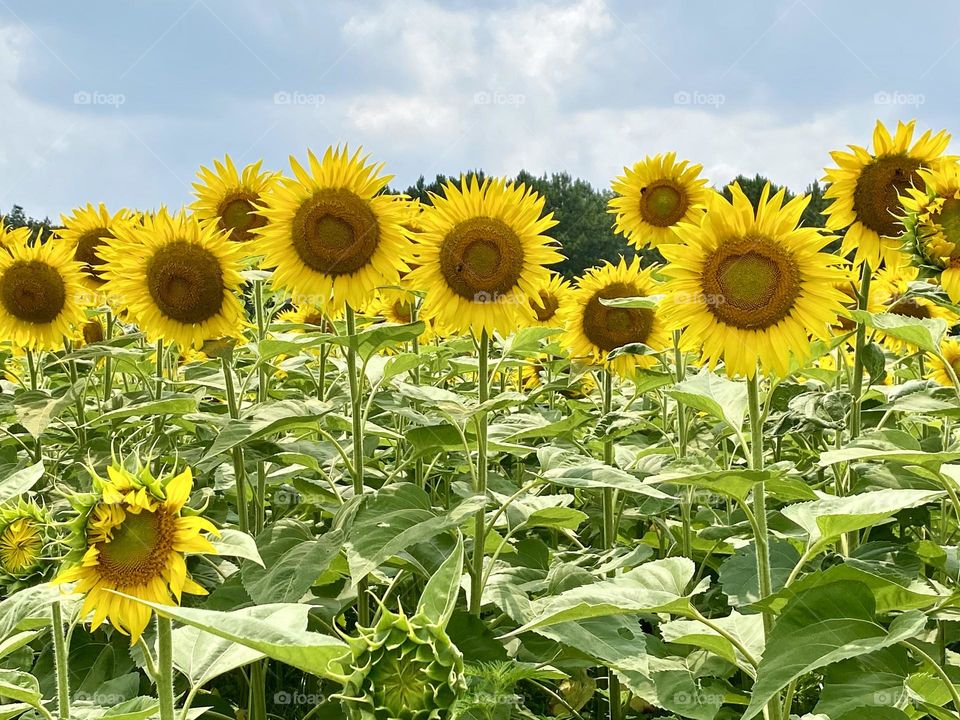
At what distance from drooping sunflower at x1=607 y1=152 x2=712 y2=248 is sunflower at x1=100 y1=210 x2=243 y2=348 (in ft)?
7.73

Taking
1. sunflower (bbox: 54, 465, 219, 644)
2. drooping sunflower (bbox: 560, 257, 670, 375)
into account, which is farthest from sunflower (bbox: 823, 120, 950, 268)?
sunflower (bbox: 54, 465, 219, 644)

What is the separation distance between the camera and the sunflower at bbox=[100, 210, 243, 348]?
3.47 m

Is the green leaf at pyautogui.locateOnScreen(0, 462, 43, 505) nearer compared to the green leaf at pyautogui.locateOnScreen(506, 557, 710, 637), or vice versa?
the green leaf at pyautogui.locateOnScreen(506, 557, 710, 637)

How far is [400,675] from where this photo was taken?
1.15 metres

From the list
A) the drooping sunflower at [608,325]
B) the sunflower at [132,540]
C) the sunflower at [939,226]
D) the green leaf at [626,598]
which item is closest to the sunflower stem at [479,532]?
the green leaf at [626,598]

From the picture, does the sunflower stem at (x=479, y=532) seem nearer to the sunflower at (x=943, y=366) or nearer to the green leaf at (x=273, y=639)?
the green leaf at (x=273, y=639)

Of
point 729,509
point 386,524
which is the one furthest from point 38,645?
point 729,509

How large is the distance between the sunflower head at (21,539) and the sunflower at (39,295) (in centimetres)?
238

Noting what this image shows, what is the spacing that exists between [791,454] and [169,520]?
4358 millimetres

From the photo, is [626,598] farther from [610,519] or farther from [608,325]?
[608,325]

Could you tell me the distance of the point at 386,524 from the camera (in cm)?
255

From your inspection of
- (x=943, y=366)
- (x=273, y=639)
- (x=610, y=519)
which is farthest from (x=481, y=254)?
(x=943, y=366)

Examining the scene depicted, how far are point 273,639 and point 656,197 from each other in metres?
4.08

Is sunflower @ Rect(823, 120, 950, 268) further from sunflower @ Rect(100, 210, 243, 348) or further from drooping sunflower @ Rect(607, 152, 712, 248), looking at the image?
sunflower @ Rect(100, 210, 243, 348)
